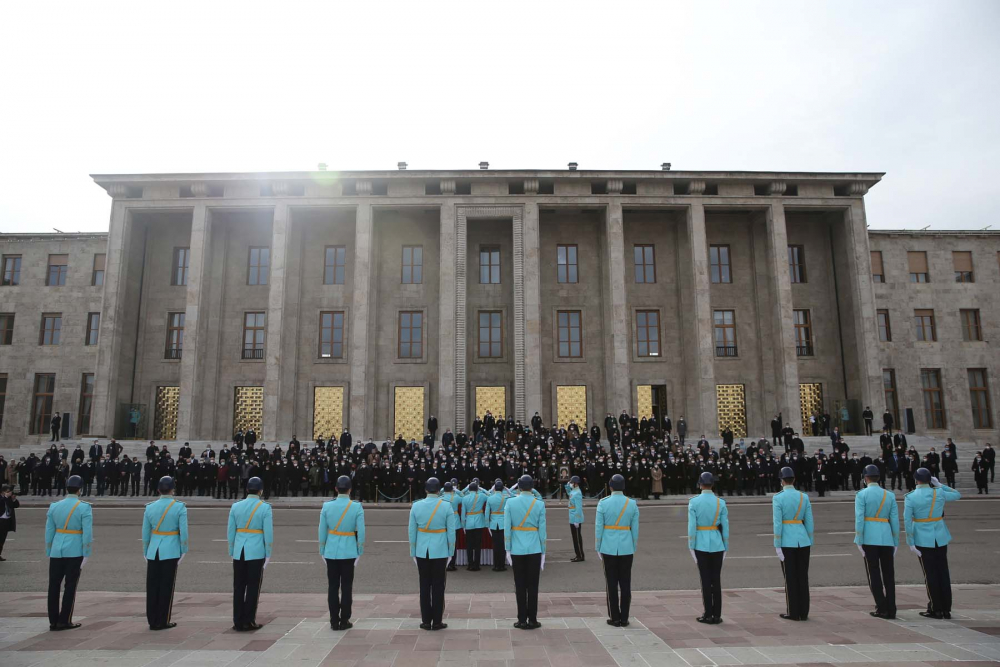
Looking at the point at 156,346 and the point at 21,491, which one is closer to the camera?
the point at 21,491

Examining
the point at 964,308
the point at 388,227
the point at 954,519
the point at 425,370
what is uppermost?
the point at 388,227

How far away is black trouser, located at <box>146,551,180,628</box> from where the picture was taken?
7434mm

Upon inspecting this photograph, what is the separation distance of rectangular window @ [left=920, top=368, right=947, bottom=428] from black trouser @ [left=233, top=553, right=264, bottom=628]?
39.6m

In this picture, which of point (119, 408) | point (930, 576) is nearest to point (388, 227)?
point (119, 408)

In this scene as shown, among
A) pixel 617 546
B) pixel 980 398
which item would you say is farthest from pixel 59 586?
pixel 980 398

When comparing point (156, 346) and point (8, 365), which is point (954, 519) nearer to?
point (156, 346)

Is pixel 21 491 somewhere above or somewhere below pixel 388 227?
below

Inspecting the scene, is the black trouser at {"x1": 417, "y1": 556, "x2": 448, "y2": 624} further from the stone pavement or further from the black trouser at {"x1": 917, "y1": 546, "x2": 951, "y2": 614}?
the black trouser at {"x1": 917, "y1": 546, "x2": 951, "y2": 614}

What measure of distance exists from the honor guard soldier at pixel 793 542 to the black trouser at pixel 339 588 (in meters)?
5.34

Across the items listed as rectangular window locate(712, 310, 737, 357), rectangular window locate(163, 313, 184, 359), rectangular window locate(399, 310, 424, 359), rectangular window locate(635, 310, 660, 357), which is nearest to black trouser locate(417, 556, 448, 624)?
rectangular window locate(399, 310, 424, 359)

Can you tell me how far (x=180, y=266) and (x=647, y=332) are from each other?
27982mm

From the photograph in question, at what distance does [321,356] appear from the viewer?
116 feet

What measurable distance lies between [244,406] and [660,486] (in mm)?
24063

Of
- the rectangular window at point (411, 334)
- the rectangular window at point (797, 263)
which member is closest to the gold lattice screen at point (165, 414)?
the rectangular window at point (411, 334)
